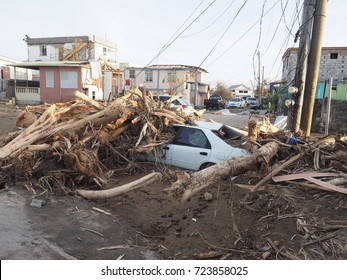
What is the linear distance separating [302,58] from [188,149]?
11.6ft

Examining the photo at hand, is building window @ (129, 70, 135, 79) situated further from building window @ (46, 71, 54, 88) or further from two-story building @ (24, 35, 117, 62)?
building window @ (46, 71, 54, 88)

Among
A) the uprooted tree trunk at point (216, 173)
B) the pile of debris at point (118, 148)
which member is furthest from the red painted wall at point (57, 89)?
the uprooted tree trunk at point (216, 173)

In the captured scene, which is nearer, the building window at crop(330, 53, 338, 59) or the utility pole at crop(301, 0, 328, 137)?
the utility pole at crop(301, 0, 328, 137)

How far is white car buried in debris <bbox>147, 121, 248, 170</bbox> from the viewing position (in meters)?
7.62

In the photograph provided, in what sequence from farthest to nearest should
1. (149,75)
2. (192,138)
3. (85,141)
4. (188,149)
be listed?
1. (149,75)
2. (192,138)
3. (188,149)
4. (85,141)

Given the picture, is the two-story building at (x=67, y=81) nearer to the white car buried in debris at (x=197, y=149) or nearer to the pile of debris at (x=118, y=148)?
the pile of debris at (x=118, y=148)

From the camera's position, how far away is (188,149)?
804 centimetres

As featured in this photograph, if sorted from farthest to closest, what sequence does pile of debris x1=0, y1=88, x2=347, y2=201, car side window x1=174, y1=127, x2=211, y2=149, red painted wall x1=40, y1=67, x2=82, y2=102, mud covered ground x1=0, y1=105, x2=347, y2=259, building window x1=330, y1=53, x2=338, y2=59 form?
building window x1=330, y1=53, x2=338, y2=59, red painted wall x1=40, y1=67, x2=82, y2=102, car side window x1=174, y1=127, x2=211, y2=149, pile of debris x1=0, y1=88, x2=347, y2=201, mud covered ground x1=0, y1=105, x2=347, y2=259

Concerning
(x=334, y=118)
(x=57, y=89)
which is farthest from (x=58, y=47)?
(x=334, y=118)

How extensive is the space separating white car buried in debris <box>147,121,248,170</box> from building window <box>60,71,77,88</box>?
1022 inches

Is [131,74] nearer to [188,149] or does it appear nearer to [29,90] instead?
[29,90]

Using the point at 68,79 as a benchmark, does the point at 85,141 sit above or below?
below

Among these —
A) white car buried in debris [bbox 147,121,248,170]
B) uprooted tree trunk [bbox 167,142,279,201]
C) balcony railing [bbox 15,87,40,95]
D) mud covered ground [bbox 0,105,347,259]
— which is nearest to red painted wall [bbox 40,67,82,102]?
balcony railing [bbox 15,87,40,95]

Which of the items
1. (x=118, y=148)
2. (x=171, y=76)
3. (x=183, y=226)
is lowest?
(x=183, y=226)
